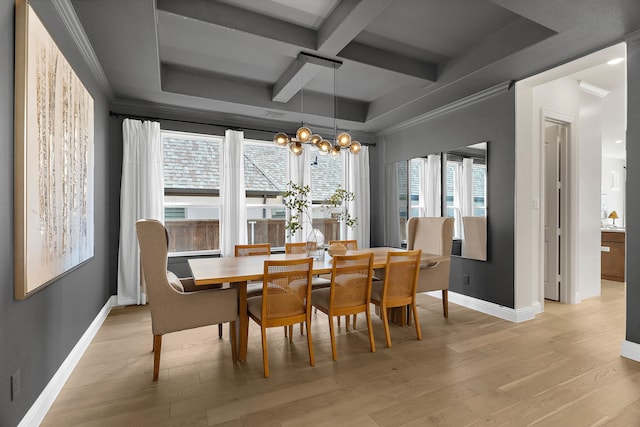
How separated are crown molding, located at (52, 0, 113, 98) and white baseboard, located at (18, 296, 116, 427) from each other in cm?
242

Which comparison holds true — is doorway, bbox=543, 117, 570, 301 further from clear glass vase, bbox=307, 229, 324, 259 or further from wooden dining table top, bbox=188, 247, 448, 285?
clear glass vase, bbox=307, 229, 324, 259

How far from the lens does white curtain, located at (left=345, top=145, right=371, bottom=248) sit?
5680 millimetres

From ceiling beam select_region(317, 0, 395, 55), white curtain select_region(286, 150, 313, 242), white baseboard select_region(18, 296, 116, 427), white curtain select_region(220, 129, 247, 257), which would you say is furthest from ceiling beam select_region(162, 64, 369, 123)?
white baseboard select_region(18, 296, 116, 427)

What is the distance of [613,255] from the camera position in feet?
18.4

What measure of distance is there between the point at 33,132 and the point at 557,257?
5378mm

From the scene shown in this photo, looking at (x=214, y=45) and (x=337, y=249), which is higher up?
(x=214, y=45)

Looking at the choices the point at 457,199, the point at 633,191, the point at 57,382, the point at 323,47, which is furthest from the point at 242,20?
the point at 633,191

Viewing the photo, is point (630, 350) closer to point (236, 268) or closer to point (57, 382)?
point (236, 268)

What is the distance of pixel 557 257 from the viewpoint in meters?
4.33

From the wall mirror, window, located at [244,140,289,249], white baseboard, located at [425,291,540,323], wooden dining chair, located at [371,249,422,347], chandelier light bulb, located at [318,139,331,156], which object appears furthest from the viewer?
window, located at [244,140,289,249]

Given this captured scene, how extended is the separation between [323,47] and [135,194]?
9.70ft

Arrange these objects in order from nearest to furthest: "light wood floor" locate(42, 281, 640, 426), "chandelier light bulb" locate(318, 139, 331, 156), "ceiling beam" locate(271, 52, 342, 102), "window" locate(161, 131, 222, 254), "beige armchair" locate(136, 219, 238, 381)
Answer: "light wood floor" locate(42, 281, 640, 426) → "beige armchair" locate(136, 219, 238, 381) → "ceiling beam" locate(271, 52, 342, 102) → "chandelier light bulb" locate(318, 139, 331, 156) → "window" locate(161, 131, 222, 254)

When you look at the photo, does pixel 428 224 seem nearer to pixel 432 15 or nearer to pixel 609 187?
pixel 432 15

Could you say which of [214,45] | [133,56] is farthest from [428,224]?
[133,56]
